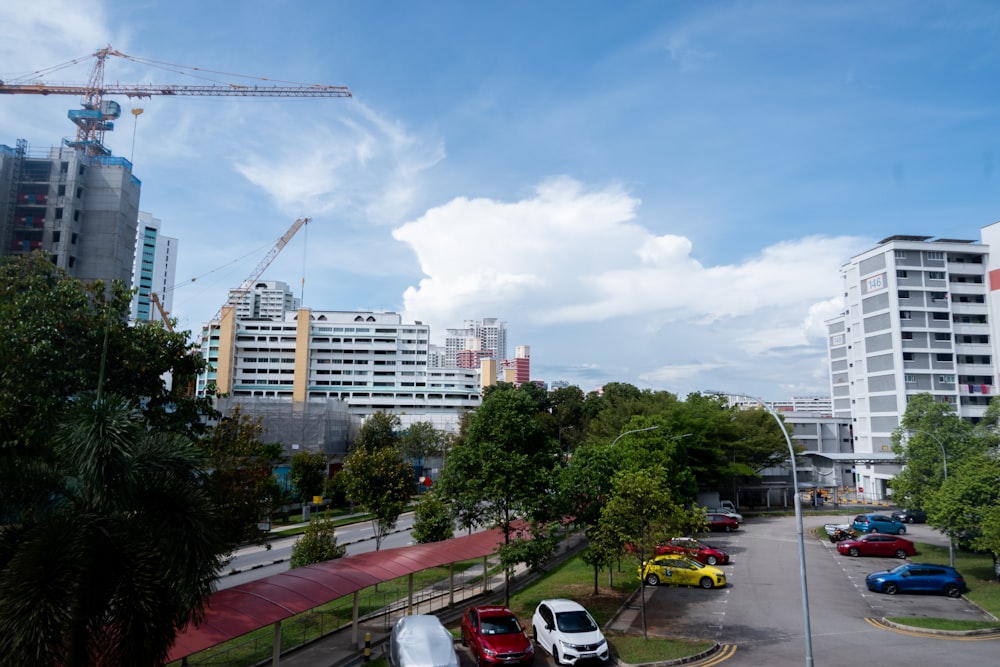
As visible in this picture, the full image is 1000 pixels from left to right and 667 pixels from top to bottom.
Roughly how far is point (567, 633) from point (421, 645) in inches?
180

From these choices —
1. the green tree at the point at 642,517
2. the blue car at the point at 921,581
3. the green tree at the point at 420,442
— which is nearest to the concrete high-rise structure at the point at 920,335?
the blue car at the point at 921,581

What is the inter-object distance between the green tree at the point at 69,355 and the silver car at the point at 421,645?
8.63 m

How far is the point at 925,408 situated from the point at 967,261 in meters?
37.7

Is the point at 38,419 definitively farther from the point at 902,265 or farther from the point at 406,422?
the point at 406,422

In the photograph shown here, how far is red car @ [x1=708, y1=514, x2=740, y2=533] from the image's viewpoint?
46.9 meters

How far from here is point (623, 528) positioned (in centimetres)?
2219

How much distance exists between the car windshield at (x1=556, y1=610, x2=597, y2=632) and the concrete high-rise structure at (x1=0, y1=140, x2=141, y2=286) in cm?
7285

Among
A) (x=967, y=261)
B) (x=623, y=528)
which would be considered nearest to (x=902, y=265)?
(x=967, y=261)

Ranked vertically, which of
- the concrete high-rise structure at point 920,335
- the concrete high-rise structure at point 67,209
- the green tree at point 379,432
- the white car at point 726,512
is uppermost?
the concrete high-rise structure at point 67,209

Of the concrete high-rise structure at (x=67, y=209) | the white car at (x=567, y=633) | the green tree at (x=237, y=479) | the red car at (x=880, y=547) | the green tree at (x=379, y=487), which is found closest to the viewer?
the white car at (x=567, y=633)

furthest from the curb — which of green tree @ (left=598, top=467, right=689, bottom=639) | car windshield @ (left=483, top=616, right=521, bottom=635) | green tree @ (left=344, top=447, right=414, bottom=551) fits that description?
green tree @ (left=344, top=447, right=414, bottom=551)

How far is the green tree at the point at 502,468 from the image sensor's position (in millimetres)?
23125

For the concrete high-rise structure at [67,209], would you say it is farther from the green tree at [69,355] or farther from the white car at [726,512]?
the white car at [726,512]

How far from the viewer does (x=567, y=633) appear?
1880 centimetres
